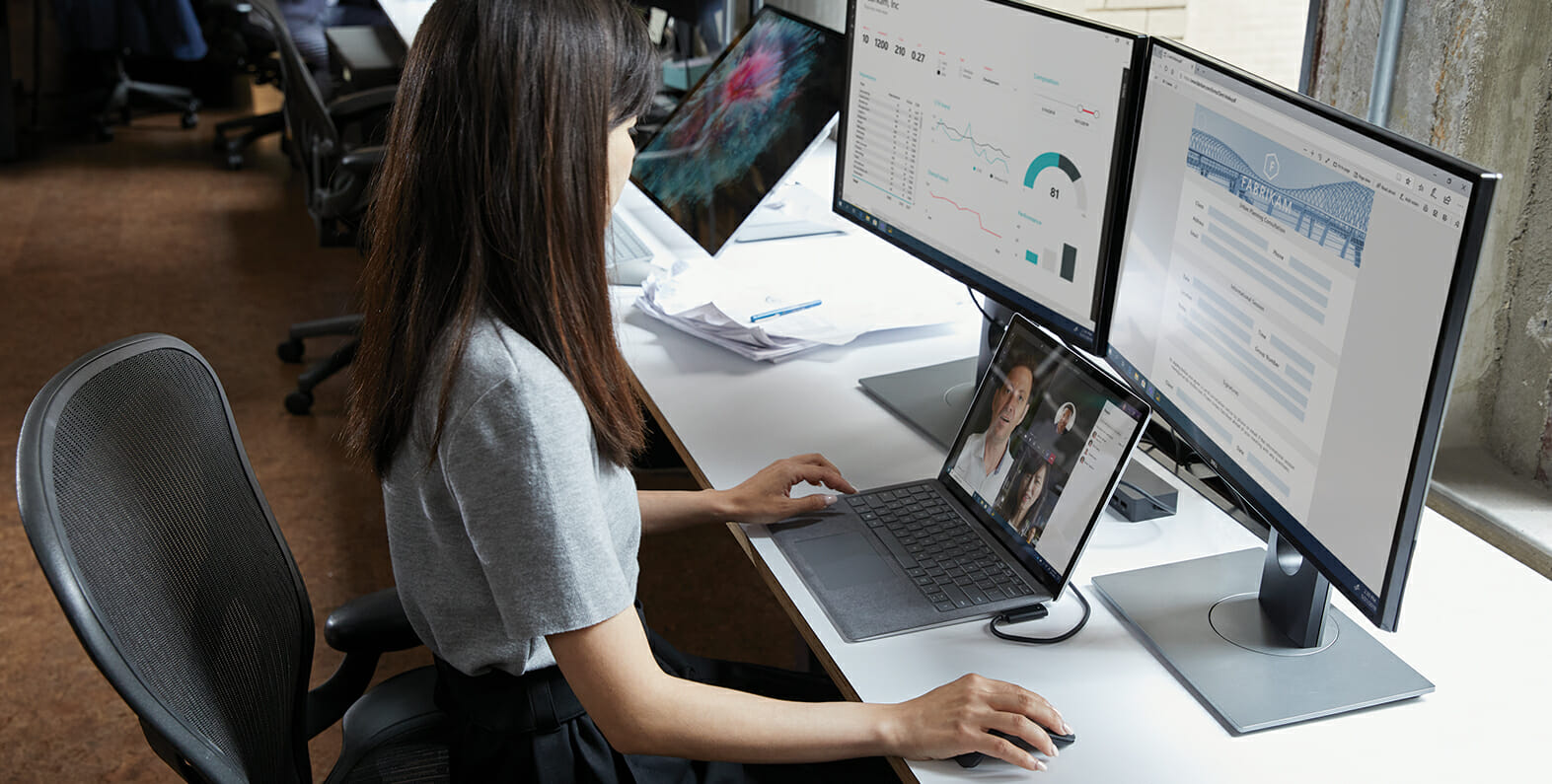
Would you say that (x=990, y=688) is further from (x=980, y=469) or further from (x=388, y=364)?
(x=388, y=364)

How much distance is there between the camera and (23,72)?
5.22 meters

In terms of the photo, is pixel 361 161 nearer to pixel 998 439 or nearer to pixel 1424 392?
pixel 998 439

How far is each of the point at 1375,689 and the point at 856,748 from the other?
16.2 inches

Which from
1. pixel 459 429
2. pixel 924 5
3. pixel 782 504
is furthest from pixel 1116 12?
pixel 459 429

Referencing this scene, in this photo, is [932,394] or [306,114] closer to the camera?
[932,394]

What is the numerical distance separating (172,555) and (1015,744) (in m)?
0.64

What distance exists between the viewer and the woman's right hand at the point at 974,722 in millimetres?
907

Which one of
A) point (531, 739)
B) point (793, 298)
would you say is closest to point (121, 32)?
point (793, 298)

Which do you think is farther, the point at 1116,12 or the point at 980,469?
the point at 1116,12

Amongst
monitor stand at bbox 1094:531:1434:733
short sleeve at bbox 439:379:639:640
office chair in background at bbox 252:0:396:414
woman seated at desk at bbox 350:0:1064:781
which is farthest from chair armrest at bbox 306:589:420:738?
office chair in background at bbox 252:0:396:414

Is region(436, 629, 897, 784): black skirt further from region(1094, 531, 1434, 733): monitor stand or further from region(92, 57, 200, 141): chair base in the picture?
region(92, 57, 200, 141): chair base

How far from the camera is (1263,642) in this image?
1.04 metres

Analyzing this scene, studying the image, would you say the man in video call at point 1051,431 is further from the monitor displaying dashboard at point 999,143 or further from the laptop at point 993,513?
the monitor displaying dashboard at point 999,143

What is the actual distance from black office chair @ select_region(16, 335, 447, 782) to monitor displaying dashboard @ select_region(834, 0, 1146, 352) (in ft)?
2.40
